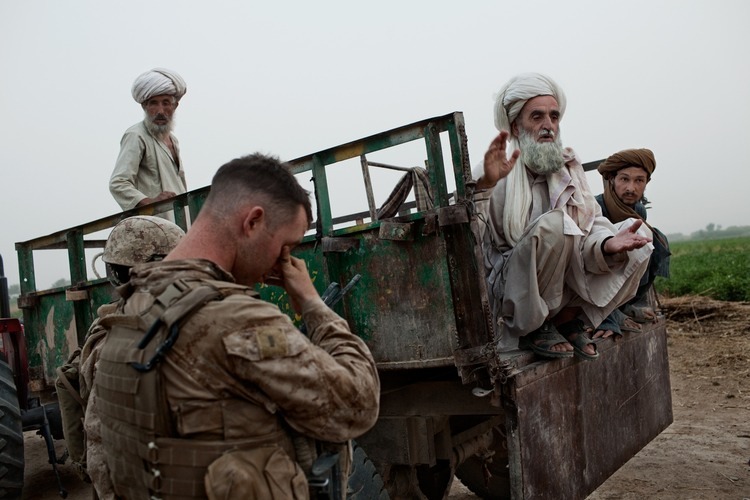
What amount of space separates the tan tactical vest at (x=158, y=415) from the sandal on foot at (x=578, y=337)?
1.91 m

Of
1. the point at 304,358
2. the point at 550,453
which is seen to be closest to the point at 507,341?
the point at 550,453

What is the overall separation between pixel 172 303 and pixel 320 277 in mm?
1587

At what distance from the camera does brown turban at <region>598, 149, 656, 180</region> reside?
4.21 meters

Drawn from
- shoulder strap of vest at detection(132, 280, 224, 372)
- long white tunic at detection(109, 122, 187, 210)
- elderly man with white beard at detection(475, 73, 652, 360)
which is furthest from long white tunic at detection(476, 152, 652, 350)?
long white tunic at detection(109, 122, 187, 210)

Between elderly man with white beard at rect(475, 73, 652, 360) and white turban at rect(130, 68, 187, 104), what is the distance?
2158 millimetres

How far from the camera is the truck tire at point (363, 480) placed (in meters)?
2.65

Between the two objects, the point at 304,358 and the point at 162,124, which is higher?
the point at 162,124

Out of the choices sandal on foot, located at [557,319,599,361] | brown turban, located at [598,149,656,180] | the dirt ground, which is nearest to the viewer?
sandal on foot, located at [557,319,599,361]

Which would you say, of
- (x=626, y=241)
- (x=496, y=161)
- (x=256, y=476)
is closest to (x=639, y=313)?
(x=626, y=241)

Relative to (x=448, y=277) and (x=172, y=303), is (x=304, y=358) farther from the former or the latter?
(x=448, y=277)

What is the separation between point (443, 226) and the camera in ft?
8.39

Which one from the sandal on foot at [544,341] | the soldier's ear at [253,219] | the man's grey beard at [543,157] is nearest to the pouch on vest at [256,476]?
the soldier's ear at [253,219]

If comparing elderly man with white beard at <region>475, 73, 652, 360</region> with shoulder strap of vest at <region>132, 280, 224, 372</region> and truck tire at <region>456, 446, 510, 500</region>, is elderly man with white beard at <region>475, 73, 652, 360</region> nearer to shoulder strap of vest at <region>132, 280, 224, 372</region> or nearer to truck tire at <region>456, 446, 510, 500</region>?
truck tire at <region>456, 446, 510, 500</region>

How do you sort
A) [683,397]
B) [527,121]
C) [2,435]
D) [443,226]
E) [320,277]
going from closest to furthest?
1. [443,226]
2. [320,277]
3. [527,121]
4. [2,435]
5. [683,397]
